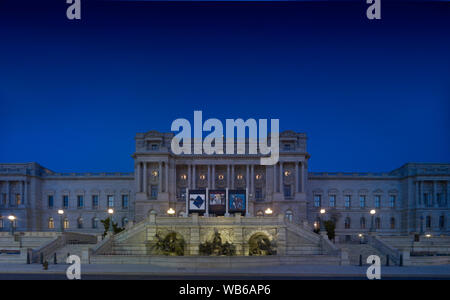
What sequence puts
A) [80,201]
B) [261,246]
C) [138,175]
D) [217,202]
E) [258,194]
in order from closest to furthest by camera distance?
[261,246] → [217,202] → [138,175] → [258,194] → [80,201]

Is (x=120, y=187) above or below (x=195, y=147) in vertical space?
below

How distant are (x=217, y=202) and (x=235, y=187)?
2301cm

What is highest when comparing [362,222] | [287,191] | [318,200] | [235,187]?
[235,187]

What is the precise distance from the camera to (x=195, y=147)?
64.4 metres

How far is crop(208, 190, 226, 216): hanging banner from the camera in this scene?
43.2m

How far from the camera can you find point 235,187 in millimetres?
66250

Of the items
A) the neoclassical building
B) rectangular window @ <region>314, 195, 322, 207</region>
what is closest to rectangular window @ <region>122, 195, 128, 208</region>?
the neoclassical building

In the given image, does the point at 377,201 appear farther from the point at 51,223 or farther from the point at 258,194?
the point at 51,223

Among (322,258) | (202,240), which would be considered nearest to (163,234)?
(202,240)

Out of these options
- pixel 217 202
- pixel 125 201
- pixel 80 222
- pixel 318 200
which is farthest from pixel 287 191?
pixel 80 222

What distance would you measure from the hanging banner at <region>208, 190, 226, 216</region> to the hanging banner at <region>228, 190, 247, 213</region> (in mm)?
622
